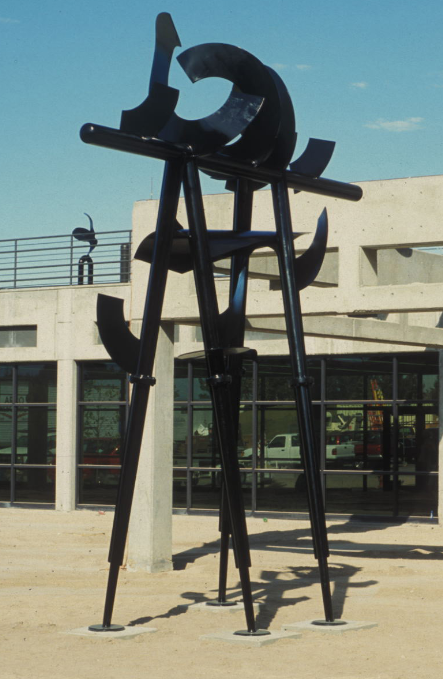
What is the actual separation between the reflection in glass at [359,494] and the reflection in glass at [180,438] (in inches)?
141

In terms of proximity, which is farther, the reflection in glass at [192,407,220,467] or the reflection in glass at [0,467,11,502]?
the reflection in glass at [0,467,11,502]

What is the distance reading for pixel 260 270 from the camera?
46.2ft

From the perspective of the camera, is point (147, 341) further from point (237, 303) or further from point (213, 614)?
point (213, 614)

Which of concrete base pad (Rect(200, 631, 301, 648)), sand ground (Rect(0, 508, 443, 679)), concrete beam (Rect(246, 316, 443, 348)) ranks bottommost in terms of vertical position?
sand ground (Rect(0, 508, 443, 679))

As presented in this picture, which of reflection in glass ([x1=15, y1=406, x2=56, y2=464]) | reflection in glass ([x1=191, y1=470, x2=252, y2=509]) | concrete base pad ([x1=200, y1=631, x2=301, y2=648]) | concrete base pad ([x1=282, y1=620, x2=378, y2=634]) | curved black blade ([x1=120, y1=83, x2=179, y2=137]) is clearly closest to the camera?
concrete base pad ([x1=200, y1=631, x2=301, y2=648])

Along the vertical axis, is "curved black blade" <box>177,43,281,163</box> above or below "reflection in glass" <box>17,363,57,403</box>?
above

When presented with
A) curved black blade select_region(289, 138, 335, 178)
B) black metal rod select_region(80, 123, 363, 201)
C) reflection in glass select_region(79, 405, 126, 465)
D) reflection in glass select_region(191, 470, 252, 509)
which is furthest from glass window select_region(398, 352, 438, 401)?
curved black blade select_region(289, 138, 335, 178)

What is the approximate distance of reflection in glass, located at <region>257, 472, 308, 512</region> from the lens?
2239 centimetres

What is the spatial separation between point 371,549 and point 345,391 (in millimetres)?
6068

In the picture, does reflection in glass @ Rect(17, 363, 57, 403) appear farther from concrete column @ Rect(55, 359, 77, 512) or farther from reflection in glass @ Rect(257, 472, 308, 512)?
reflection in glass @ Rect(257, 472, 308, 512)

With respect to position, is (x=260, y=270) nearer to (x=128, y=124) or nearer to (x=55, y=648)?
(x=128, y=124)

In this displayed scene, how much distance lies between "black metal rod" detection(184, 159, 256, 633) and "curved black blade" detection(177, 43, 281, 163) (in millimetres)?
789

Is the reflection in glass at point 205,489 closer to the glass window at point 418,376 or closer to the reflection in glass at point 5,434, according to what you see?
the glass window at point 418,376

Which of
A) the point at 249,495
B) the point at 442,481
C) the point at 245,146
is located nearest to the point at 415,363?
the point at 442,481
